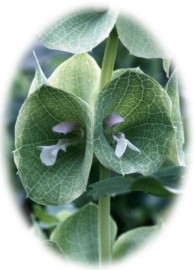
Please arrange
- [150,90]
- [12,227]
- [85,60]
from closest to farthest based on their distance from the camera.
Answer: [150,90], [85,60], [12,227]

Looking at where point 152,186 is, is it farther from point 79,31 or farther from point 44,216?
point 44,216

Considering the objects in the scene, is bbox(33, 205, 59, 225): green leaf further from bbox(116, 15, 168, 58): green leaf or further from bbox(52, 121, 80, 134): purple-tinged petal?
bbox(116, 15, 168, 58): green leaf

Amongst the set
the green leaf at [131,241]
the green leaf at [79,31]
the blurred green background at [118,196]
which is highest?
the green leaf at [79,31]

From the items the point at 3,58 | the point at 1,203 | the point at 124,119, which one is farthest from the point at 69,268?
the point at 3,58

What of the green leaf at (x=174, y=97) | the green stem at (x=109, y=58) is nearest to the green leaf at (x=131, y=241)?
the green leaf at (x=174, y=97)

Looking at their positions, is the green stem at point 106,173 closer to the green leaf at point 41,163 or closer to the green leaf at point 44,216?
the green leaf at point 41,163

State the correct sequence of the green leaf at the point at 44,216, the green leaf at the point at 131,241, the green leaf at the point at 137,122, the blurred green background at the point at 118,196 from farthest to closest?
the blurred green background at the point at 118,196
the green leaf at the point at 44,216
the green leaf at the point at 131,241
the green leaf at the point at 137,122

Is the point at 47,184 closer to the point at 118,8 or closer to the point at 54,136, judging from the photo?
the point at 54,136
